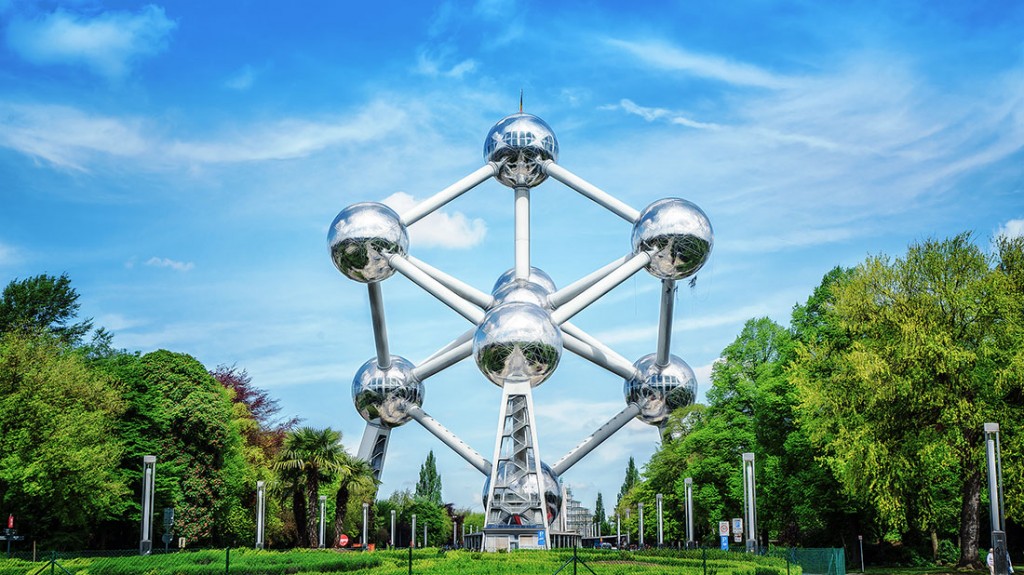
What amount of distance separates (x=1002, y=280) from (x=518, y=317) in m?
14.0

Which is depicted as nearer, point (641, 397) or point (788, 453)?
point (788, 453)

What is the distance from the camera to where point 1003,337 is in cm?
2830

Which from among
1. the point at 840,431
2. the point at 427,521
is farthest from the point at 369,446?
the point at 427,521

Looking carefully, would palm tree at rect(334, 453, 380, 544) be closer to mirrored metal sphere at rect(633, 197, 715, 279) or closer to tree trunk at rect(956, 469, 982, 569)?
mirrored metal sphere at rect(633, 197, 715, 279)

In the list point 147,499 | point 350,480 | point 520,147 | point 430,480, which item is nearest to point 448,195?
point 520,147

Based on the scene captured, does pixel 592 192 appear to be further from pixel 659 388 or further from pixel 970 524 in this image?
pixel 970 524

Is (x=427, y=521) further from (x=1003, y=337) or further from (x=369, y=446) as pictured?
(x=1003, y=337)

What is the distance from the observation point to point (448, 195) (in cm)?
3822

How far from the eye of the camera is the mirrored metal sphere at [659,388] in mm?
40906

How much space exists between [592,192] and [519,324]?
28.4ft

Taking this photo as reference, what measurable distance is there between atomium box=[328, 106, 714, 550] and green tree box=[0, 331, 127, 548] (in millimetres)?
10028

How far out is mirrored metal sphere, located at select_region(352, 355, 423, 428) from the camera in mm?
41219

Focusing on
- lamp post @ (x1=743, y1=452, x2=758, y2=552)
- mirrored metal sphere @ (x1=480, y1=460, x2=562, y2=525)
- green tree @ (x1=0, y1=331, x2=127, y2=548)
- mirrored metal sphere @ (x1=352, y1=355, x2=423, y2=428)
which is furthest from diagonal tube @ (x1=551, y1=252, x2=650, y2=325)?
green tree @ (x1=0, y1=331, x2=127, y2=548)

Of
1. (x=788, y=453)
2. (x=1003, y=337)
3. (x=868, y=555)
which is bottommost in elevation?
(x=868, y=555)
